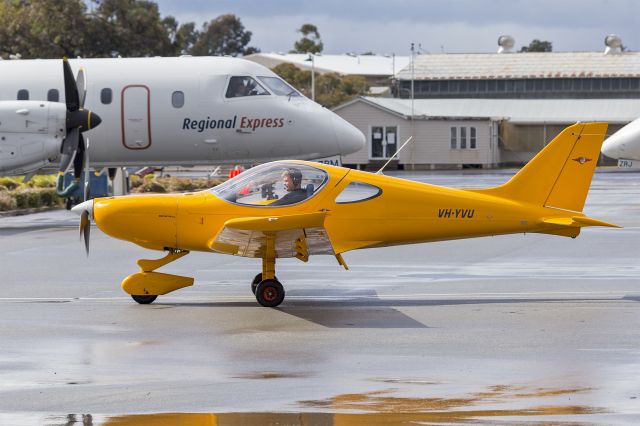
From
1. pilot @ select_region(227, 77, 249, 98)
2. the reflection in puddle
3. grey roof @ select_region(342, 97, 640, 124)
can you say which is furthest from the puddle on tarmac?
grey roof @ select_region(342, 97, 640, 124)

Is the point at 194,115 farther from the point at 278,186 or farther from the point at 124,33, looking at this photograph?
the point at 124,33

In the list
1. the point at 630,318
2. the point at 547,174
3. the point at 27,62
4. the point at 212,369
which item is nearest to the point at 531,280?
the point at 547,174

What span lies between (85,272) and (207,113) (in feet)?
36.9

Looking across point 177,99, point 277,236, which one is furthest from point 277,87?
point 277,236

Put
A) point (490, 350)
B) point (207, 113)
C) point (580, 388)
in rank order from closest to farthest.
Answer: point (580, 388), point (490, 350), point (207, 113)

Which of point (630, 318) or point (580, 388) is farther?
point (630, 318)

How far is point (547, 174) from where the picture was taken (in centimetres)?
1666

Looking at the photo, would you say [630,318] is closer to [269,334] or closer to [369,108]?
[269,334]

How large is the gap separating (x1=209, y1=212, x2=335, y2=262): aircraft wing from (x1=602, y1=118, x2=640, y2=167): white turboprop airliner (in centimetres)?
2109

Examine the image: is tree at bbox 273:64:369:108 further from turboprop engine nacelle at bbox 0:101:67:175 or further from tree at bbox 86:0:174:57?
turboprop engine nacelle at bbox 0:101:67:175

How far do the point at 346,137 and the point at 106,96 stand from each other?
6.19m

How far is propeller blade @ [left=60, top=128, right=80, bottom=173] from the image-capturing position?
2770 cm

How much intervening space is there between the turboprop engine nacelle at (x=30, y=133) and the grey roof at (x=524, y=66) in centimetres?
6477

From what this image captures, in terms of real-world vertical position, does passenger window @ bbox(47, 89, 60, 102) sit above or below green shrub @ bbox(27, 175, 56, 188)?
above
